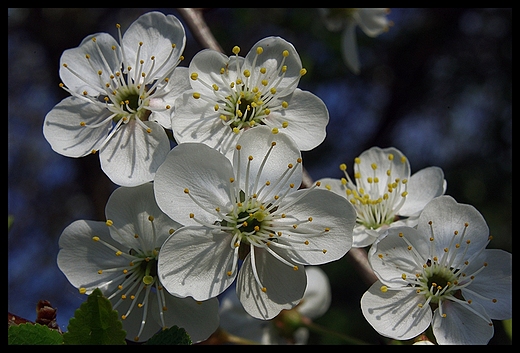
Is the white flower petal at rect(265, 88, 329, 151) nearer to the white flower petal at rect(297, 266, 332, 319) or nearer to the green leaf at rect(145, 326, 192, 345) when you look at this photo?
the green leaf at rect(145, 326, 192, 345)

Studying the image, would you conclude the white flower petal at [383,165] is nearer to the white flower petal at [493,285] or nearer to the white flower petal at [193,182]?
the white flower petal at [493,285]

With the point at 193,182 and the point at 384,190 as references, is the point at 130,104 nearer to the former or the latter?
the point at 193,182

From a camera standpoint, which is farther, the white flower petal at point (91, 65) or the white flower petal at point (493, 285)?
the white flower petal at point (91, 65)

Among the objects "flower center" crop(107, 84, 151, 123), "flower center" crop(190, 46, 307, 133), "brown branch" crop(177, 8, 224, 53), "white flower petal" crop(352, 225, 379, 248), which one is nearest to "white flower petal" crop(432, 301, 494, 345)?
"white flower petal" crop(352, 225, 379, 248)

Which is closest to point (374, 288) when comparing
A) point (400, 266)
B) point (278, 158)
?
point (400, 266)

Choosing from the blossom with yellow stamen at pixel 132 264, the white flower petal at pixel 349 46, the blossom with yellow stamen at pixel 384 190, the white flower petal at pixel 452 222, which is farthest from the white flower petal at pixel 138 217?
the white flower petal at pixel 349 46

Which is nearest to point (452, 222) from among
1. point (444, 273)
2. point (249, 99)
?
point (444, 273)
